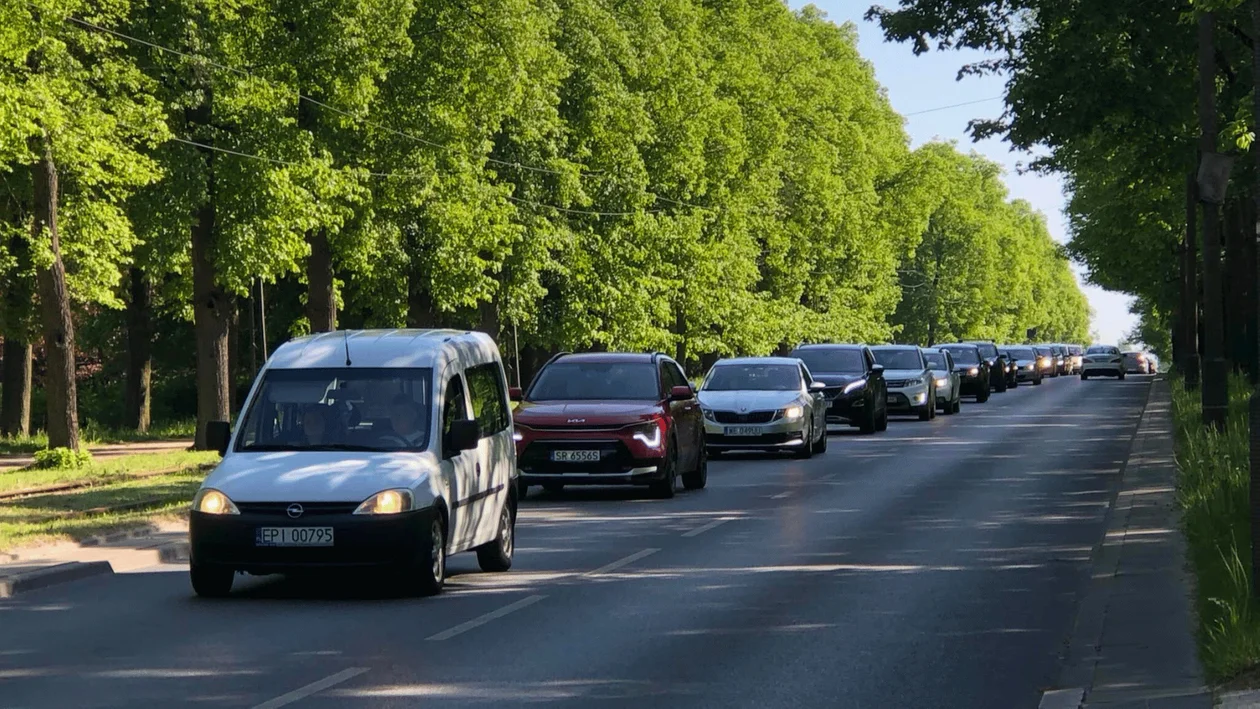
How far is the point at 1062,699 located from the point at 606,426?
14.0 m

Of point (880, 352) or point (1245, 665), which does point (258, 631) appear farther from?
point (880, 352)

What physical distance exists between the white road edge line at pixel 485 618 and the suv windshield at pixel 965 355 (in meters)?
50.0

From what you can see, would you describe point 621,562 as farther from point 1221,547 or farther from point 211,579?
point 1221,547

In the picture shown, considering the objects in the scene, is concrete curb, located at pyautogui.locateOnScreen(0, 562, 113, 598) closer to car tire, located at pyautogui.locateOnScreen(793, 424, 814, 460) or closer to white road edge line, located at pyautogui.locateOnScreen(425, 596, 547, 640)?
white road edge line, located at pyautogui.locateOnScreen(425, 596, 547, 640)

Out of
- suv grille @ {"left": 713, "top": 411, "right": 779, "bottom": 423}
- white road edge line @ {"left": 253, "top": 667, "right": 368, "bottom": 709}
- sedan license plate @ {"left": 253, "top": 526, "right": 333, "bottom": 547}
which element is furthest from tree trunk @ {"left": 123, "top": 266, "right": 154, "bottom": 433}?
white road edge line @ {"left": 253, "top": 667, "right": 368, "bottom": 709}

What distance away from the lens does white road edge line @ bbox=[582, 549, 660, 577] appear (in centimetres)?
1519

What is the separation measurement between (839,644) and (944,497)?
39.3 feet

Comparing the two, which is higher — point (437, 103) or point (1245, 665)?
point (437, 103)

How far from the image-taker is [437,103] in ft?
136

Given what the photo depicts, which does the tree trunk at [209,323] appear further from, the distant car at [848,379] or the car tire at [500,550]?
the car tire at [500,550]

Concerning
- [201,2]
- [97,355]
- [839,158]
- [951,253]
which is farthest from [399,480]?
[951,253]

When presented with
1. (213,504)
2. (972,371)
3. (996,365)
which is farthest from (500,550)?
(996,365)

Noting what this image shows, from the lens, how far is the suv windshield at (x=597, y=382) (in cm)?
2403

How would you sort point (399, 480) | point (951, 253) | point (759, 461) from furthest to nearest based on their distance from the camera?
point (951, 253) → point (759, 461) → point (399, 480)
